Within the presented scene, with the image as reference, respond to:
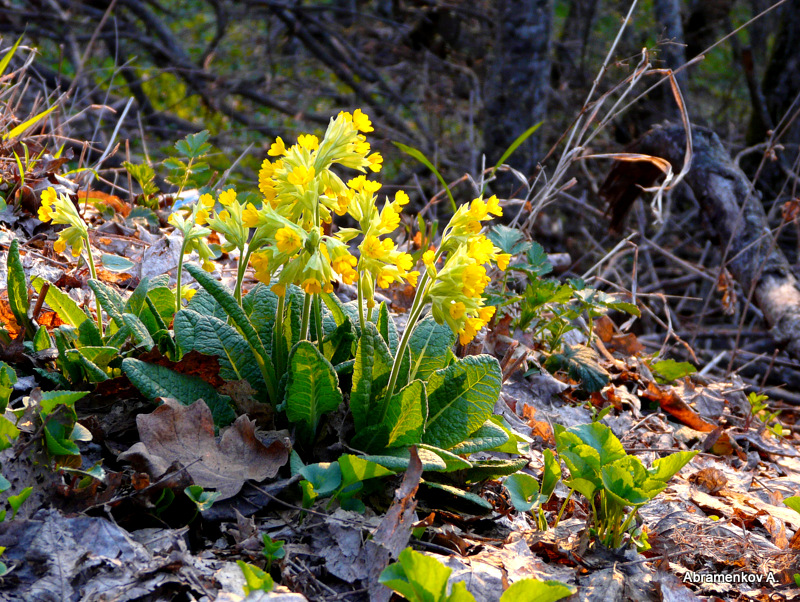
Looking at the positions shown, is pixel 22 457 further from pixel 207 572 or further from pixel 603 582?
pixel 603 582

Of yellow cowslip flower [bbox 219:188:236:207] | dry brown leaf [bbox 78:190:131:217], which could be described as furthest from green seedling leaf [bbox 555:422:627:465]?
dry brown leaf [bbox 78:190:131:217]

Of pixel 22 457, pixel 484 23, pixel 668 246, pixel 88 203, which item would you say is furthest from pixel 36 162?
pixel 484 23

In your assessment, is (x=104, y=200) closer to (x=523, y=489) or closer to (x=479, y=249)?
(x=479, y=249)

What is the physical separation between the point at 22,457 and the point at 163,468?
0.29 m

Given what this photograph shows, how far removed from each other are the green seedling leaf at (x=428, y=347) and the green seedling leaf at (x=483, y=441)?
23 centimetres

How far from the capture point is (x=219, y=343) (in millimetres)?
1761

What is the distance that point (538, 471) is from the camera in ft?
6.72

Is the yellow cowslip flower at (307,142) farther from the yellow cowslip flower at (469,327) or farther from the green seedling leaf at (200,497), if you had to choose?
the green seedling leaf at (200,497)

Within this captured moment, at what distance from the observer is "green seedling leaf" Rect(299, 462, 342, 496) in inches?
59.2

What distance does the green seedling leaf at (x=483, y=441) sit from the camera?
1699 millimetres

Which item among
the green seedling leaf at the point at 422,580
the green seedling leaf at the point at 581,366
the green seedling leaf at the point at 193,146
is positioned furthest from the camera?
the green seedling leaf at the point at 193,146

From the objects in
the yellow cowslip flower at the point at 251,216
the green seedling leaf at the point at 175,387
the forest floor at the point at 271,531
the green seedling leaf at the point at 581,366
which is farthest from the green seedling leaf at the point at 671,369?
the yellow cowslip flower at the point at 251,216

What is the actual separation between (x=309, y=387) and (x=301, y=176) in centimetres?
51

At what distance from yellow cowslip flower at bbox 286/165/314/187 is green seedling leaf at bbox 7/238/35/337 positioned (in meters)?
0.83
